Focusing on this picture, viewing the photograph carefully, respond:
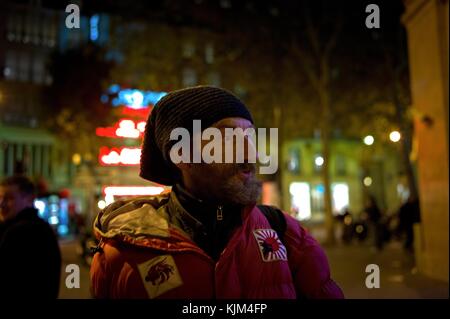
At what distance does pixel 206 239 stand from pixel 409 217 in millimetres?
11723

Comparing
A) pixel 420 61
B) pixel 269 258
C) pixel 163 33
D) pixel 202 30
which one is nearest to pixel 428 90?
pixel 420 61

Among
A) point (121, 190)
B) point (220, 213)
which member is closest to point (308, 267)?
point (220, 213)

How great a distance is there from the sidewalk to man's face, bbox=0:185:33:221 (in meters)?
5.51

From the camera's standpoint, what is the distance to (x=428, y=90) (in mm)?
8641

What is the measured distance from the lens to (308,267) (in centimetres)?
167

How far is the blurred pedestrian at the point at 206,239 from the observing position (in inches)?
60.0

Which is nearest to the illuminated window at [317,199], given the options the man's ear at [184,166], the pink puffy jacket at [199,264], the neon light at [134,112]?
the neon light at [134,112]

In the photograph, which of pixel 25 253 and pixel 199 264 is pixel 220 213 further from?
pixel 25 253

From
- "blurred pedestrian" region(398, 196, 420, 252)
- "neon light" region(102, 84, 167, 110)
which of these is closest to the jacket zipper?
"blurred pedestrian" region(398, 196, 420, 252)

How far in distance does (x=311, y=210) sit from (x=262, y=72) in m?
24.5

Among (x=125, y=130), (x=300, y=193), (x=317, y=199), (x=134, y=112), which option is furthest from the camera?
(x=300, y=193)

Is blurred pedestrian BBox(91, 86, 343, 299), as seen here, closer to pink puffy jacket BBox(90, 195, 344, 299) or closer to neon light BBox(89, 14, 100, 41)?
pink puffy jacket BBox(90, 195, 344, 299)

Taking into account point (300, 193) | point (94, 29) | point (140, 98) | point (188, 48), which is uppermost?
point (94, 29)
